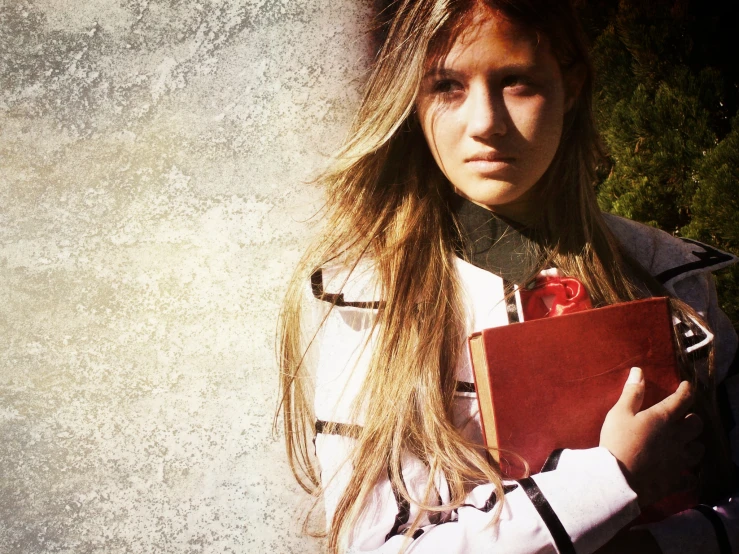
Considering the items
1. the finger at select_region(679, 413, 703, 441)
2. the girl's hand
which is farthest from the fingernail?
the finger at select_region(679, 413, 703, 441)

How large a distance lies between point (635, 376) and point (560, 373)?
145 millimetres

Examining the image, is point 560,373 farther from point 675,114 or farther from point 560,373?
point 675,114

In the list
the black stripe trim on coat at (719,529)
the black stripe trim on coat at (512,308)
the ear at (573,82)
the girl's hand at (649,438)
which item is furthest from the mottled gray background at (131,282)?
the black stripe trim on coat at (719,529)

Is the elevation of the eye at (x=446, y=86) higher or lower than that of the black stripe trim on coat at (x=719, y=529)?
higher

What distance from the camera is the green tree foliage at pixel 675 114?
175cm

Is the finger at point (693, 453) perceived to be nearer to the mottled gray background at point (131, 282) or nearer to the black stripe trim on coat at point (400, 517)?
the black stripe trim on coat at point (400, 517)

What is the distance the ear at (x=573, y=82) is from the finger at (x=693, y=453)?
0.71 metres

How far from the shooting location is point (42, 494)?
1.65 m

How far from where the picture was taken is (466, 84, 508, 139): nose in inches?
47.8

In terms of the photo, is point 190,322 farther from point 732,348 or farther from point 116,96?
point 732,348

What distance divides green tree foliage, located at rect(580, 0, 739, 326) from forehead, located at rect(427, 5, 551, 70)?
57 centimetres

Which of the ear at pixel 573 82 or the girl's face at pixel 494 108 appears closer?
the girl's face at pixel 494 108

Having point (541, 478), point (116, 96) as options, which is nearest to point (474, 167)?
point (541, 478)

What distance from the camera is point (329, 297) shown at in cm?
136
